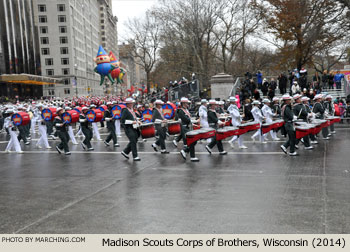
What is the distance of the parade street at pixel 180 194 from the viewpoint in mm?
5777

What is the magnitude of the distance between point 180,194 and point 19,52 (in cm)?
6106

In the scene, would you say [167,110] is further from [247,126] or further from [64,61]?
[64,61]

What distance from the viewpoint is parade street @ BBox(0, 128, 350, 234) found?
5777mm

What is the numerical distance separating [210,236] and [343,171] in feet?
18.5

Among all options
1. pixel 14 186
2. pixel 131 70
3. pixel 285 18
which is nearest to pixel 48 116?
pixel 14 186

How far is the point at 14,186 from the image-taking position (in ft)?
29.3

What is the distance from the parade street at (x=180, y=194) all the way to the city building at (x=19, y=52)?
4497 cm

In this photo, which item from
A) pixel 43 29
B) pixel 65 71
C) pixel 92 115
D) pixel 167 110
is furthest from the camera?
pixel 65 71

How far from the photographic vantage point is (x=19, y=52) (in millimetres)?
61625

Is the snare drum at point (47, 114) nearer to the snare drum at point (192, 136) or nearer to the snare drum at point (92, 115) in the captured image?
the snare drum at point (92, 115)

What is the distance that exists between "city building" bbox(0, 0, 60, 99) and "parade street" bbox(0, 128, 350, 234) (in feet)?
148

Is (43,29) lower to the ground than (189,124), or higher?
higher

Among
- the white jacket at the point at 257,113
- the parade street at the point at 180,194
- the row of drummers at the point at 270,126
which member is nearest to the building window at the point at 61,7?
the row of drummers at the point at 270,126

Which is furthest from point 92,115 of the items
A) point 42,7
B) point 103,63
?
point 42,7
